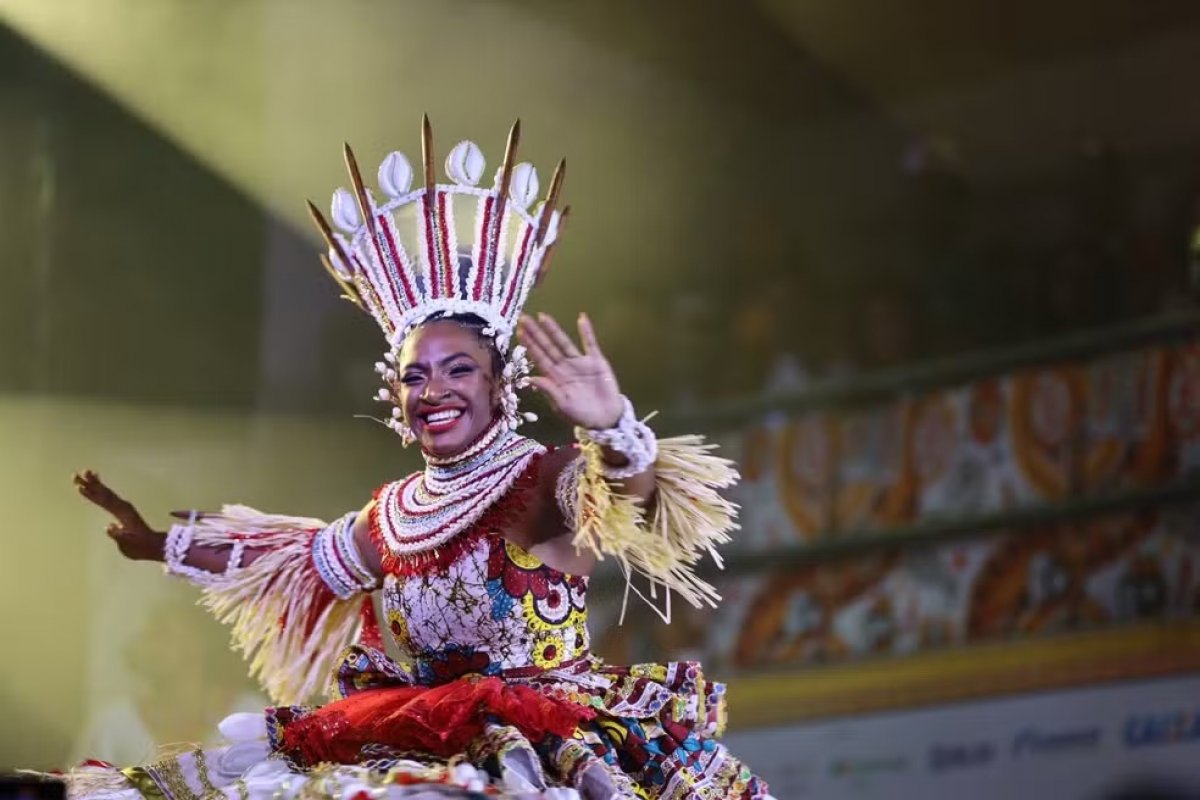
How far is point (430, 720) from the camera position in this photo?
10.0ft

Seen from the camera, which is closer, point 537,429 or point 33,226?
point 537,429

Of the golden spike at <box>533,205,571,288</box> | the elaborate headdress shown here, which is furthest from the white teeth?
the golden spike at <box>533,205,571,288</box>

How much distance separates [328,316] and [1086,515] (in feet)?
8.50

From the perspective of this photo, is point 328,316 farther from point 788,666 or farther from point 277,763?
point 277,763

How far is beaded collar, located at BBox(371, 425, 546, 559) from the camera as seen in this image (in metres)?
3.28

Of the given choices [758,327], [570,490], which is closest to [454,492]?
[570,490]

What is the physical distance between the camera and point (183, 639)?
5879 mm

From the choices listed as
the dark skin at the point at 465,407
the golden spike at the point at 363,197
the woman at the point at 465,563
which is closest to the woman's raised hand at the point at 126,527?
the woman at the point at 465,563

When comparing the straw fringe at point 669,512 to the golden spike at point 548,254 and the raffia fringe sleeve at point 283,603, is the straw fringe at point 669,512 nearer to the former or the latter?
the golden spike at point 548,254

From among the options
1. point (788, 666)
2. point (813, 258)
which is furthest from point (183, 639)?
point (813, 258)

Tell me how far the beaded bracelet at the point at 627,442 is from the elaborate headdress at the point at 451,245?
42 centimetres

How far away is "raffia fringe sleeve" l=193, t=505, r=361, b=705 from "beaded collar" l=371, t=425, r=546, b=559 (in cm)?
30

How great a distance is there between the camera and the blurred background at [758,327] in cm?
584

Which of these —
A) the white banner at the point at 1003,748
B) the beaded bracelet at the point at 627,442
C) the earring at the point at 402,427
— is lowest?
the white banner at the point at 1003,748
